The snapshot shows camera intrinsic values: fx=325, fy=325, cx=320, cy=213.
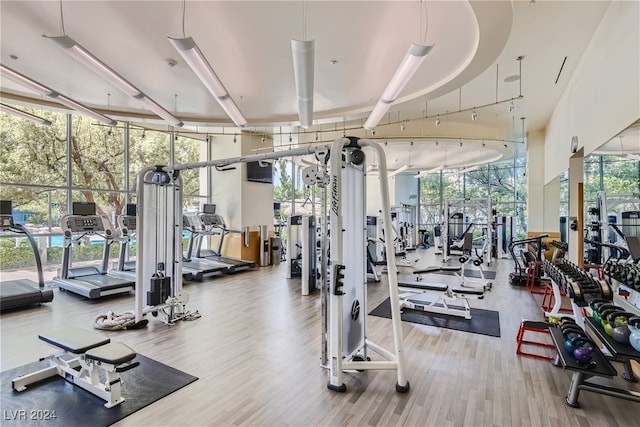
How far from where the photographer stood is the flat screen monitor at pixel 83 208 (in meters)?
5.81

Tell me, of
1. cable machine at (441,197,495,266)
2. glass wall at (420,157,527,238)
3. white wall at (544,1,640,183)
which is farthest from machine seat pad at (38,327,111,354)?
glass wall at (420,157,527,238)

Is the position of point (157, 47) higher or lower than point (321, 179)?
higher

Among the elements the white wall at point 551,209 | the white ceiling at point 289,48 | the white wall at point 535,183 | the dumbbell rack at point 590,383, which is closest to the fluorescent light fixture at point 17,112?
the white ceiling at point 289,48

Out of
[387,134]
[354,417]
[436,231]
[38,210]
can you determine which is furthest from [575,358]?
[436,231]

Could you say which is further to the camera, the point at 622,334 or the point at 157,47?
the point at 157,47

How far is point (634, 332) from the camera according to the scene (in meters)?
2.38

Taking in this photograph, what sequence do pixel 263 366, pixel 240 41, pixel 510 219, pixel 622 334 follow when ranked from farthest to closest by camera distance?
pixel 510 219 → pixel 240 41 → pixel 263 366 → pixel 622 334

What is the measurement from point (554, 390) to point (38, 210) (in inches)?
333

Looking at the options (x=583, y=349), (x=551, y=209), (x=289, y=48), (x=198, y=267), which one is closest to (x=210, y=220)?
(x=198, y=267)

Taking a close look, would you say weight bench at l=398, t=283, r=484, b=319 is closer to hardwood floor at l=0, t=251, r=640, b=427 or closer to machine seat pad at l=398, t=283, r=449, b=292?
machine seat pad at l=398, t=283, r=449, b=292

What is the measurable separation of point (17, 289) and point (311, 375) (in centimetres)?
499

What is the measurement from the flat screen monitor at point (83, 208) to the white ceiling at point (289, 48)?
72.6 inches

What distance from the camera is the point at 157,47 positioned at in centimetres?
420

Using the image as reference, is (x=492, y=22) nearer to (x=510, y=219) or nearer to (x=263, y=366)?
(x=263, y=366)
